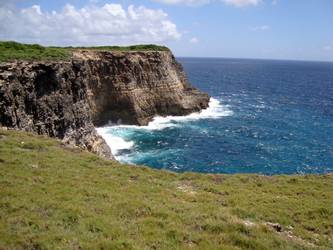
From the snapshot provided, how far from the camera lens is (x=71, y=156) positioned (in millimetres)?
22062

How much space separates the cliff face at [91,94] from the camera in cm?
3181

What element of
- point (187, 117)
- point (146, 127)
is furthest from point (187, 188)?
point (187, 117)

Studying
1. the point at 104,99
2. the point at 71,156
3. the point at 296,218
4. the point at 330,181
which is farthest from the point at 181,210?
the point at 104,99

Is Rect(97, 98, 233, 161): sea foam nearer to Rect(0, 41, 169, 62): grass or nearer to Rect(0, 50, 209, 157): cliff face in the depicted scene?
Rect(0, 50, 209, 157): cliff face

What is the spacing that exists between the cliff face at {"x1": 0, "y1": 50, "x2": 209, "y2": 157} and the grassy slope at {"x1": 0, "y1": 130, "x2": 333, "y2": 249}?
10.6 metres

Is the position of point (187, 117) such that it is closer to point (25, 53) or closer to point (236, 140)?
point (236, 140)

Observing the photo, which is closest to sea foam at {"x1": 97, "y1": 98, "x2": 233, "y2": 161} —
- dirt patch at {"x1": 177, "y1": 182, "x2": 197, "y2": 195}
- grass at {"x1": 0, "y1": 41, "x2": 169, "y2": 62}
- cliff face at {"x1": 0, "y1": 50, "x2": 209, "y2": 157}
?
cliff face at {"x1": 0, "y1": 50, "x2": 209, "y2": 157}

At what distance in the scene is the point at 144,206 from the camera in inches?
595

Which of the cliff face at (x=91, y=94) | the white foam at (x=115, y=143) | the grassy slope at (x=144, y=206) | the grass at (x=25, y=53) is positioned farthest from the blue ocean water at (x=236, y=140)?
the grassy slope at (x=144, y=206)

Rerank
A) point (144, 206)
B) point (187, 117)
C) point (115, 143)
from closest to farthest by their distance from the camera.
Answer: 1. point (144, 206)
2. point (115, 143)
3. point (187, 117)

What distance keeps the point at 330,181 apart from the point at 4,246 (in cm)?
1843

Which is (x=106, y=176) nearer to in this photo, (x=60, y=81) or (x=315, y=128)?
(x=60, y=81)

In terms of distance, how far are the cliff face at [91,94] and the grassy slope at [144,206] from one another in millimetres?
10597

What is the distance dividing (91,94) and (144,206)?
1957 inches
